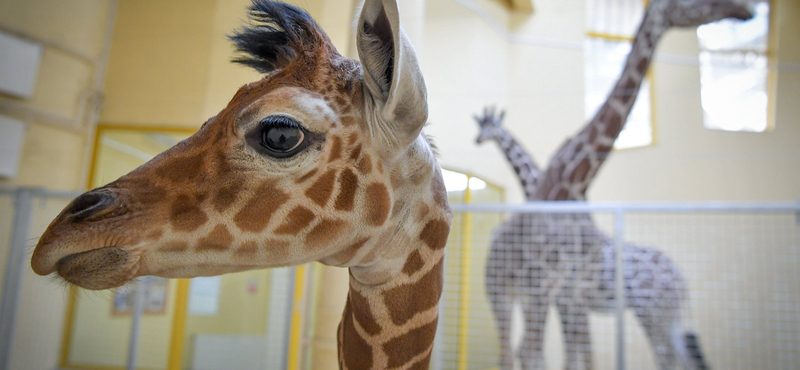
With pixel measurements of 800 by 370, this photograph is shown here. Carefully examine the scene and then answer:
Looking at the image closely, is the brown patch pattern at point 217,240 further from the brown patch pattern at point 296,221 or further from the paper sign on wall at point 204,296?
the paper sign on wall at point 204,296

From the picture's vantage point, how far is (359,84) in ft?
2.37

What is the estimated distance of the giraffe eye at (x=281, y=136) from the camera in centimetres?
65

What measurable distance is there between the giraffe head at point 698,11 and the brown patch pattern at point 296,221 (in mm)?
2990

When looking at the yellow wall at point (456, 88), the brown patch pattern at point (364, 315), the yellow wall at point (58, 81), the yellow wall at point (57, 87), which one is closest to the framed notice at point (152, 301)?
the yellow wall at point (456, 88)

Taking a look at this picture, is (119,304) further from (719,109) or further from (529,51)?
(719,109)

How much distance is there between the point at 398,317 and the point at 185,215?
0.32 meters

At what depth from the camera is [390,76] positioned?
2.19 ft

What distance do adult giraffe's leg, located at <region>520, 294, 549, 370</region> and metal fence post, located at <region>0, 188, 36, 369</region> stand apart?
2.25 meters

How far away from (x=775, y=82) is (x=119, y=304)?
4779mm

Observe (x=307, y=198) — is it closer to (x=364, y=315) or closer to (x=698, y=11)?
(x=364, y=315)

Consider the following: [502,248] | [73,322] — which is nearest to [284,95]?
[73,322]

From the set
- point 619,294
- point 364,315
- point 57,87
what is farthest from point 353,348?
point 619,294

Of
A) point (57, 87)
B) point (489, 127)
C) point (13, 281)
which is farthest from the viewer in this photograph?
point (489, 127)

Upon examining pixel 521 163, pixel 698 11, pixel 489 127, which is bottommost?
pixel 521 163
